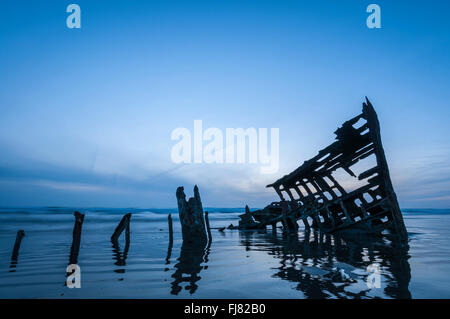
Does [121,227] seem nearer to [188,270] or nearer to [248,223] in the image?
[188,270]

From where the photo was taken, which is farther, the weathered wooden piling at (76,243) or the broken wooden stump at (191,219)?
the broken wooden stump at (191,219)

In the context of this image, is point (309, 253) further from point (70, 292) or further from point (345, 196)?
point (70, 292)

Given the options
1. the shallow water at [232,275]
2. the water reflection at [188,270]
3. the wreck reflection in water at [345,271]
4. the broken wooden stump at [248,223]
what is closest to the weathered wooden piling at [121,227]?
the shallow water at [232,275]

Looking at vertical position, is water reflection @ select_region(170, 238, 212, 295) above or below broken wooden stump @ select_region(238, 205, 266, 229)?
above

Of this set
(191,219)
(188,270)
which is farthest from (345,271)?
(191,219)

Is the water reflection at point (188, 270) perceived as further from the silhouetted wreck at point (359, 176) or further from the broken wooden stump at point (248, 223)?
the broken wooden stump at point (248, 223)

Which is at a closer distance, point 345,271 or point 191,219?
point 345,271

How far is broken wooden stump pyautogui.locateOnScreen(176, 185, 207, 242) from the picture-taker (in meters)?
13.3

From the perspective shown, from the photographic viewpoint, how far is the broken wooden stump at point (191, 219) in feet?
43.8

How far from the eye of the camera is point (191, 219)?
13.6 m

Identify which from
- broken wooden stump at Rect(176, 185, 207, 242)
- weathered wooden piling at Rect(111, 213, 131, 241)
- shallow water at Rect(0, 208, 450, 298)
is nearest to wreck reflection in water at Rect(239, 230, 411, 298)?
shallow water at Rect(0, 208, 450, 298)

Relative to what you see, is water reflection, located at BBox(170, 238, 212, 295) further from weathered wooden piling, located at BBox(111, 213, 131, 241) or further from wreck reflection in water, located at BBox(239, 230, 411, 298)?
weathered wooden piling, located at BBox(111, 213, 131, 241)
